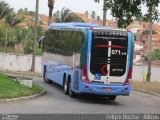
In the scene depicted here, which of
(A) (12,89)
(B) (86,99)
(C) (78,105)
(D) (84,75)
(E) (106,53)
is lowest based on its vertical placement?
(B) (86,99)

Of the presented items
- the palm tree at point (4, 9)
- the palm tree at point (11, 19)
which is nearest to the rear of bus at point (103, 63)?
the palm tree at point (4, 9)

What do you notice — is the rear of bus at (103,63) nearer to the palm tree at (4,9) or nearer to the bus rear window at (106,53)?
the bus rear window at (106,53)

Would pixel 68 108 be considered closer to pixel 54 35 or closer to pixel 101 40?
pixel 101 40

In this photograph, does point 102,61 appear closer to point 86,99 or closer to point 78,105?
point 78,105

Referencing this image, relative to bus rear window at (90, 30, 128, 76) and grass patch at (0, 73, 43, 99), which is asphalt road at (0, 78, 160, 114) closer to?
grass patch at (0, 73, 43, 99)

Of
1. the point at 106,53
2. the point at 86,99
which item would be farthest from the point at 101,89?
the point at 86,99

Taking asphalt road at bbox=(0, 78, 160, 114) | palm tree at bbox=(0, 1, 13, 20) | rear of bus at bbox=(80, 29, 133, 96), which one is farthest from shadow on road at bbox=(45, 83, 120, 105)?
palm tree at bbox=(0, 1, 13, 20)

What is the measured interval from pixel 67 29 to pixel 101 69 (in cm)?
448

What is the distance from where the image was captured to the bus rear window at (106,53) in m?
22.7

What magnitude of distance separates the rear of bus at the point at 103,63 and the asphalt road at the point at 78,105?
0.76m

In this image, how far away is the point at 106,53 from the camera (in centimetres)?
2267

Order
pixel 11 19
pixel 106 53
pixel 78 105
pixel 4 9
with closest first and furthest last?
pixel 78 105 < pixel 106 53 < pixel 4 9 < pixel 11 19

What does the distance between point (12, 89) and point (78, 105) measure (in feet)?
10.4

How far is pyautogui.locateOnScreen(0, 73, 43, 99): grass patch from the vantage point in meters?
21.1
